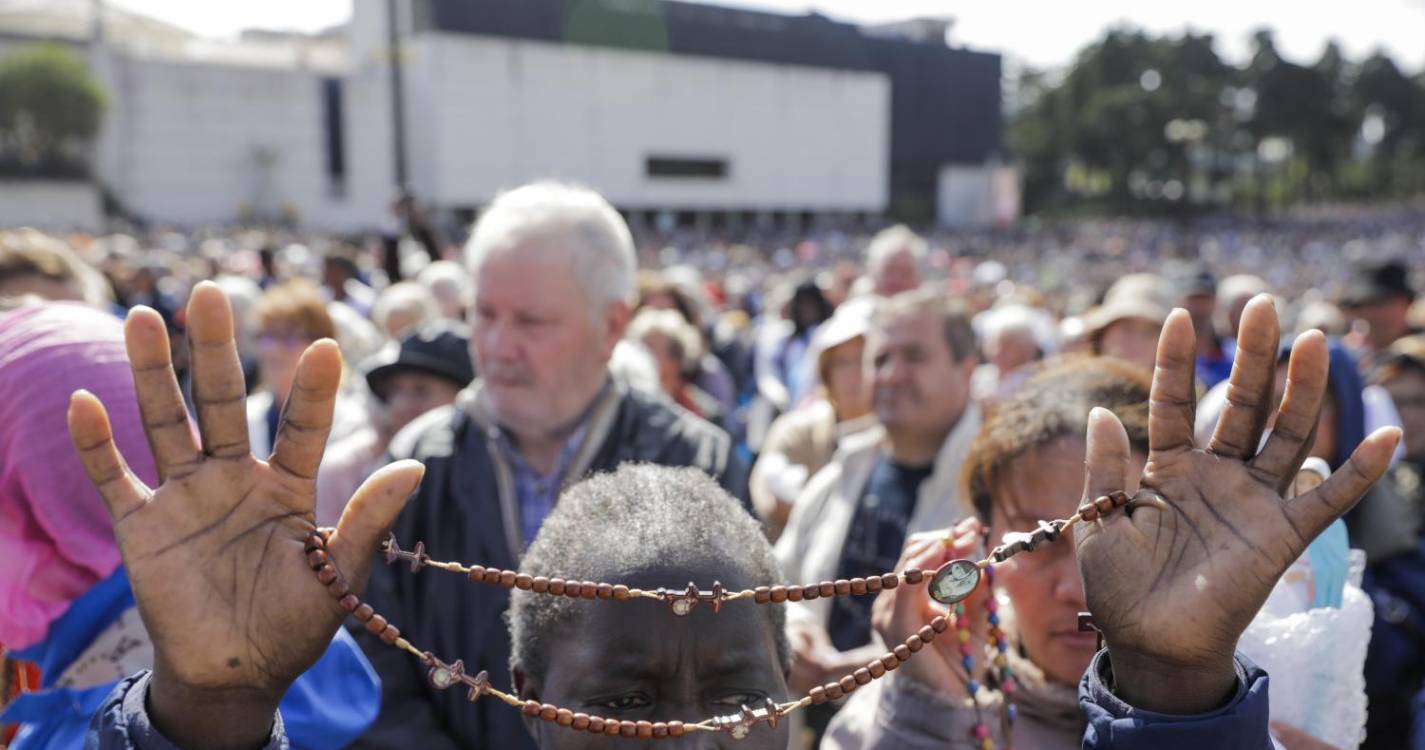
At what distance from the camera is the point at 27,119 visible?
1529 inches

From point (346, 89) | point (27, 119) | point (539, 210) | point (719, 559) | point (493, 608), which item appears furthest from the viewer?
point (346, 89)

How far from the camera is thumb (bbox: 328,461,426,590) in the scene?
1.28 metres

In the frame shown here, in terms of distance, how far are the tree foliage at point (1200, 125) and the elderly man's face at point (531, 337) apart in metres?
60.0

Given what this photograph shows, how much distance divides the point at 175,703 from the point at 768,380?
628cm

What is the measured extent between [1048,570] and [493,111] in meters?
48.1

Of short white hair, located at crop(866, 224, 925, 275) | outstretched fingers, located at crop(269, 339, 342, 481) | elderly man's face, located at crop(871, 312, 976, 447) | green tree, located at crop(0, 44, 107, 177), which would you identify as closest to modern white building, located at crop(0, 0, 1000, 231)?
green tree, located at crop(0, 44, 107, 177)

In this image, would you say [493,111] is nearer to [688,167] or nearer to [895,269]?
[688,167]

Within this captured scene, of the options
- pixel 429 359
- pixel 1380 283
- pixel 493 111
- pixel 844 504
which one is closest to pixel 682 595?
pixel 844 504

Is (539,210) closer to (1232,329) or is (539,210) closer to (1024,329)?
(1024,329)

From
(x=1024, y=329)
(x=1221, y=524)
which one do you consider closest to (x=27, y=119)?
(x=1024, y=329)

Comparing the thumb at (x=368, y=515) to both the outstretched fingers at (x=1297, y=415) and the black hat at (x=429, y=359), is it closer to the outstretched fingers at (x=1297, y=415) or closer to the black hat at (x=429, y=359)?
the outstretched fingers at (x=1297, y=415)

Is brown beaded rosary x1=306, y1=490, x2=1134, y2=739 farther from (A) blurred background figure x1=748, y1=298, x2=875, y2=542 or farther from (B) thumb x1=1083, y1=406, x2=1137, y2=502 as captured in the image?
(A) blurred background figure x1=748, y1=298, x2=875, y2=542

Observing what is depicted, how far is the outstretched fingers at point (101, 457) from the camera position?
1203 millimetres

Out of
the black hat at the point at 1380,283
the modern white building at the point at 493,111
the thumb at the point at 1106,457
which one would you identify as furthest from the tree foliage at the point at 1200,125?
the thumb at the point at 1106,457
